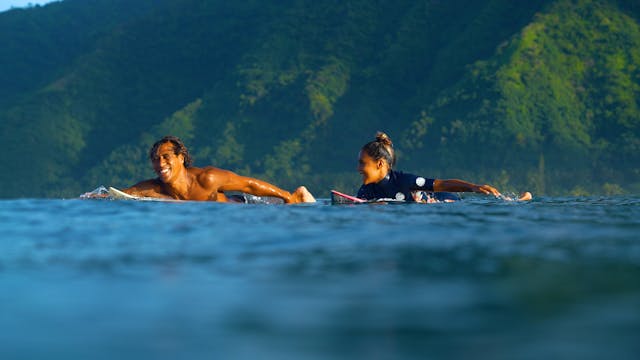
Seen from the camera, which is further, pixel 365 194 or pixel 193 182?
pixel 193 182

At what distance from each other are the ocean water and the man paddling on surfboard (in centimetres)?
582

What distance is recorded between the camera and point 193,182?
1338cm

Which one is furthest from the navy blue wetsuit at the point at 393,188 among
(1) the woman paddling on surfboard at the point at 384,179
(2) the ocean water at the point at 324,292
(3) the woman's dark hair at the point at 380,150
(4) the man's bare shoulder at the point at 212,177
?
(2) the ocean water at the point at 324,292

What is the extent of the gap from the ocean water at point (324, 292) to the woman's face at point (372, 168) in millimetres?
4418

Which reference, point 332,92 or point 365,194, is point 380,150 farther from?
point 332,92

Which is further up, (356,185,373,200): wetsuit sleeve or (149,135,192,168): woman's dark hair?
(149,135,192,168): woman's dark hair

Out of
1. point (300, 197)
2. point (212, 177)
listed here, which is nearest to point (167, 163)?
point (212, 177)

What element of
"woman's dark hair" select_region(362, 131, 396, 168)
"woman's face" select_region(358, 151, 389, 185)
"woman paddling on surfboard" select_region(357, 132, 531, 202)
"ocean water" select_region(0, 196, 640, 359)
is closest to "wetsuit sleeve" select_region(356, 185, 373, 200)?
"woman paddling on surfboard" select_region(357, 132, 531, 202)

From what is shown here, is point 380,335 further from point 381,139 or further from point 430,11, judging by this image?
point 430,11

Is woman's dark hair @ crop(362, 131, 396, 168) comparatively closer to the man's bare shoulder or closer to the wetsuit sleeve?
the wetsuit sleeve

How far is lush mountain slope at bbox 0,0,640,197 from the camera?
2731 inches

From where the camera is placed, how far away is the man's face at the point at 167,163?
13.2 m

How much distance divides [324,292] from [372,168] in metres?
7.99

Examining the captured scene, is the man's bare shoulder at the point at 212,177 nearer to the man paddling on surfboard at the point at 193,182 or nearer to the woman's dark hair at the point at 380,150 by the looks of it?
the man paddling on surfboard at the point at 193,182
